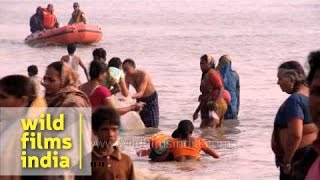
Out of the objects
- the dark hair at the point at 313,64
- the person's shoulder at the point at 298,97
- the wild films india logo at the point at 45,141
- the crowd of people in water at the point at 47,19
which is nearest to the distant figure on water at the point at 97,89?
the wild films india logo at the point at 45,141

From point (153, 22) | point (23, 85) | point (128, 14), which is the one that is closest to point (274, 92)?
point (23, 85)

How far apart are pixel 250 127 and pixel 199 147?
415 centimetres

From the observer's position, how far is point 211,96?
11641 mm

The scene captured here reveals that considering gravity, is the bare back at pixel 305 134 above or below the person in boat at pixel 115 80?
below

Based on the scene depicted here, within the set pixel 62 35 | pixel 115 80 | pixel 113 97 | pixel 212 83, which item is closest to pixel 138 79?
pixel 212 83

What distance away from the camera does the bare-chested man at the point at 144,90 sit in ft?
36.0

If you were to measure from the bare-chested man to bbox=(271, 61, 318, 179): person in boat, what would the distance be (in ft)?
16.9

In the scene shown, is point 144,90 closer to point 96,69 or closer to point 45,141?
point 96,69

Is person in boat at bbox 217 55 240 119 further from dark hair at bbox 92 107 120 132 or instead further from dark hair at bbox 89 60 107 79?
dark hair at bbox 92 107 120 132

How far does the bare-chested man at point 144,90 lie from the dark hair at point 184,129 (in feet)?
4.57

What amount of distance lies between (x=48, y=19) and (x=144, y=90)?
15.8 metres

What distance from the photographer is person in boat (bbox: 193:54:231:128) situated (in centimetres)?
1130

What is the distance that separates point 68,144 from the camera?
5.20 metres

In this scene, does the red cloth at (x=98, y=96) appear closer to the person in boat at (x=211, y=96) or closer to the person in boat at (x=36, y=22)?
the person in boat at (x=211, y=96)
